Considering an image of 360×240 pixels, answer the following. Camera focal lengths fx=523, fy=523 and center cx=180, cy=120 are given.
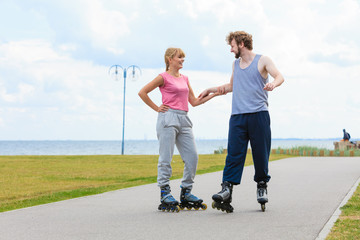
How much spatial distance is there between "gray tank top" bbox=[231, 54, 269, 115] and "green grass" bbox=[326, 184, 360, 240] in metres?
1.58

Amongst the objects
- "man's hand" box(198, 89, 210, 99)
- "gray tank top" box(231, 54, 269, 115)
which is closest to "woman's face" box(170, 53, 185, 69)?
"man's hand" box(198, 89, 210, 99)

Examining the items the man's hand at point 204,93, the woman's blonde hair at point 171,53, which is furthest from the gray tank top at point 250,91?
the woman's blonde hair at point 171,53

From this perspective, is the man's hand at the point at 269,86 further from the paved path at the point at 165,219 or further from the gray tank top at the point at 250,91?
the paved path at the point at 165,219

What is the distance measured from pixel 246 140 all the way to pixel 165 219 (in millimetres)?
1447

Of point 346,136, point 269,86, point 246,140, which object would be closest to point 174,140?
point 246,140

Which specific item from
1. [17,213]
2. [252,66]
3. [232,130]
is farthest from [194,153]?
[17,213]

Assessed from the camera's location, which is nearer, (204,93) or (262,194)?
(262,194)

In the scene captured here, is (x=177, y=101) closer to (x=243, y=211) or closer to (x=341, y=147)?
(x=243, y=211)

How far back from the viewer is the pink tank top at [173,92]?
6.55 meters

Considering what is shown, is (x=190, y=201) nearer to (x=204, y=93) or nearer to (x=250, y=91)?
(x=204, y=93)

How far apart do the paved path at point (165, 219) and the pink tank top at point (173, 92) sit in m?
1.35

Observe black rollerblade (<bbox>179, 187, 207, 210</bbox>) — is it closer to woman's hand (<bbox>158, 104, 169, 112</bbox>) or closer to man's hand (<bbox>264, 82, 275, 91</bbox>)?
woman's hand (<bbox>158, 104, 169, 112</bbox>)

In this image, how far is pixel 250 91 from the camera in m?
6.31

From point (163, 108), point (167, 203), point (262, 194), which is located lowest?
point (167, 203)
